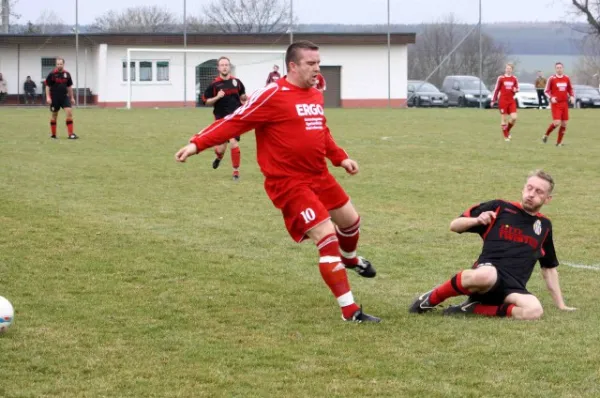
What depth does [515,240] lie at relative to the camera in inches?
249

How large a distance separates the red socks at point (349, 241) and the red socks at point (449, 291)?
0.88 meters

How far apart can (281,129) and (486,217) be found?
4.62 ft

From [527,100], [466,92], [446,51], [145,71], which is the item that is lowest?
[527,100]

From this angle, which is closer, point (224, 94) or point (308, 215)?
point (308, 215)

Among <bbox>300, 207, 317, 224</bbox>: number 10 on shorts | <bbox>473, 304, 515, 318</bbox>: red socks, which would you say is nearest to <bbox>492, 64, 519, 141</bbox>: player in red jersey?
<bbox>473, 304, 515, 318</bbox>: red socks

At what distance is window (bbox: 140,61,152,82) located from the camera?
150ft

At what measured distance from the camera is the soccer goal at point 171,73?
45.1 m

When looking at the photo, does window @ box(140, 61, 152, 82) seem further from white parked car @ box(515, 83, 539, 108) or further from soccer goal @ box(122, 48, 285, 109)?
white parked car @ box(515, 83, 539, 108)

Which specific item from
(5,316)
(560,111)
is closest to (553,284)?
(5,316)

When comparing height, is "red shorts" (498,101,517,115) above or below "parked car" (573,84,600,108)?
below

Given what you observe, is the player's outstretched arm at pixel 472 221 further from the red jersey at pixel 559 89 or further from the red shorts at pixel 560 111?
the red jersey at pixel 559 89

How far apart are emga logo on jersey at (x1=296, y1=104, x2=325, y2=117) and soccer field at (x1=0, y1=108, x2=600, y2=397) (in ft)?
4.27

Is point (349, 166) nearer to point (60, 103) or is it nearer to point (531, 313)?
point (531, 313)

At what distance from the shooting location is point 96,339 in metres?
5.64
